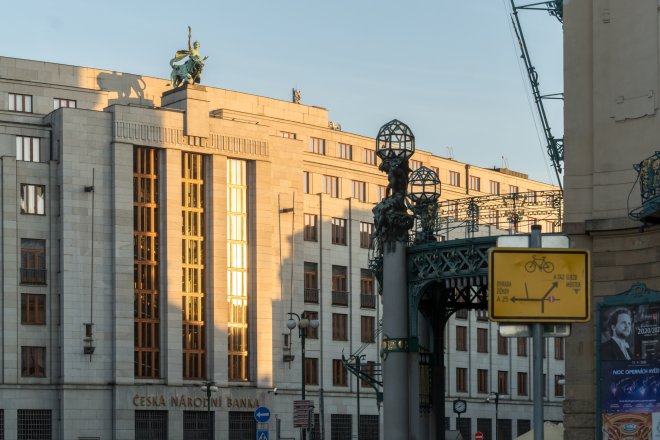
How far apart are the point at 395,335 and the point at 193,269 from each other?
168ft

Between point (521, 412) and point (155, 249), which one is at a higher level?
point (155, 249)

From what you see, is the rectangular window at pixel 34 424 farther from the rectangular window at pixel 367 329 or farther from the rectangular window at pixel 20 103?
the rectangular window at pixel 367 329

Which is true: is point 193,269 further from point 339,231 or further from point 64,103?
point 339,231

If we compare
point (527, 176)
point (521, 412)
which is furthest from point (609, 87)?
point (527, 176)

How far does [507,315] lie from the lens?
58.8 ft

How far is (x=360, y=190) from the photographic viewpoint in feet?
375

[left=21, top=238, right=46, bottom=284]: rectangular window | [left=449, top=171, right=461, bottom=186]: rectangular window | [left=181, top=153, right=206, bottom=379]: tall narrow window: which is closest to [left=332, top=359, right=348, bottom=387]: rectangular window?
[left=181, top=153, right=206, bottom=379]: tall narrow window

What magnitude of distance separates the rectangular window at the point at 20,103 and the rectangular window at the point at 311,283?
2269 cm

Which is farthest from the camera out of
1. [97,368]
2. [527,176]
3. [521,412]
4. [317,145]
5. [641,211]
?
[527,176]

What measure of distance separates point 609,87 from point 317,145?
235ft

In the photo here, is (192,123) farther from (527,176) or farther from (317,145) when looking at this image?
(527,176)

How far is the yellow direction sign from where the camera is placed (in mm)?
17922

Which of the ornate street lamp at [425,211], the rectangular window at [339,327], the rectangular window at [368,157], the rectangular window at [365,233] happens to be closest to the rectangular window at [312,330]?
the rectangular window at [339,327]

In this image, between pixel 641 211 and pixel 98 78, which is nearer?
pixel 641 211
